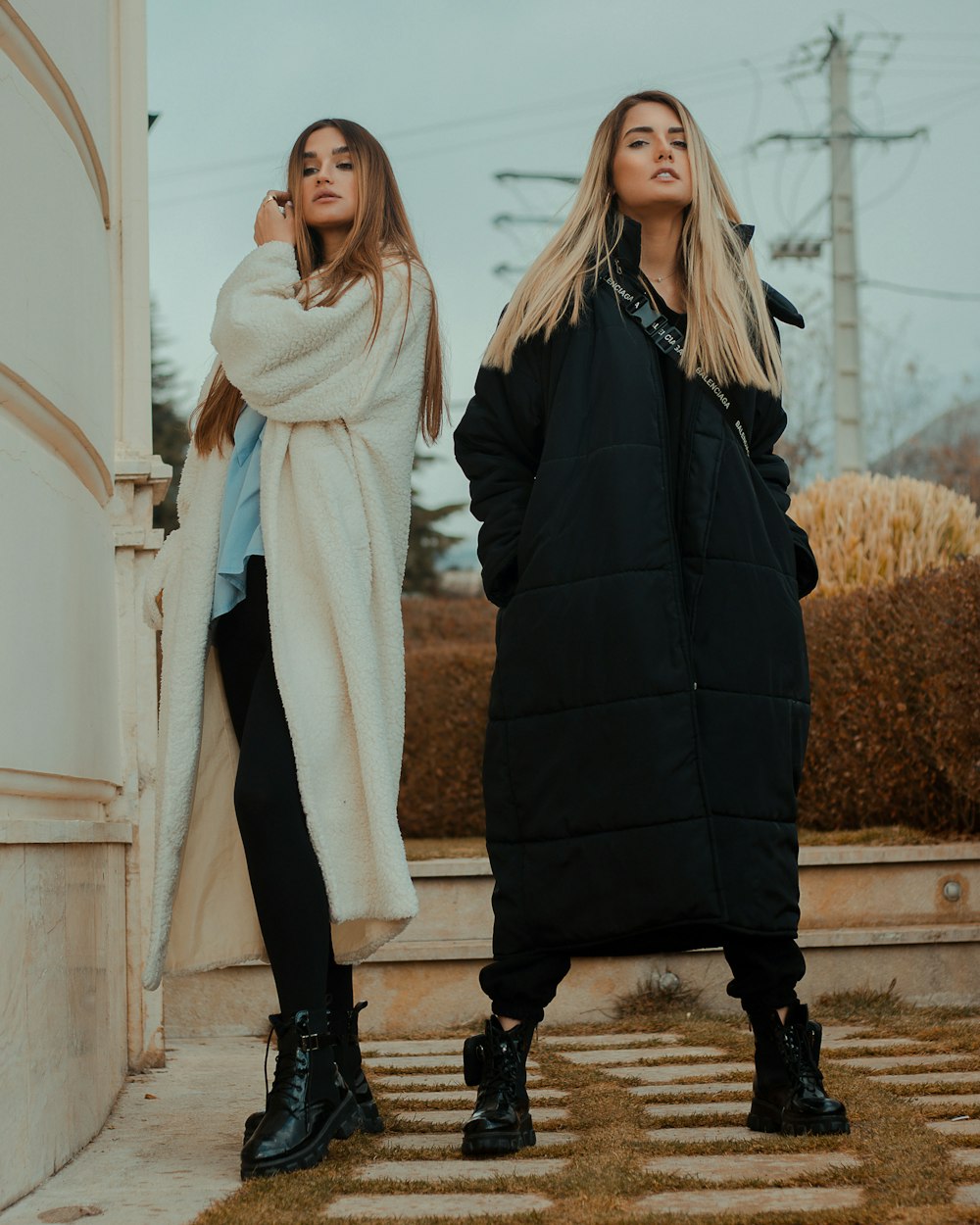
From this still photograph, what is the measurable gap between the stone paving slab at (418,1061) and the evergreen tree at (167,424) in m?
20.3

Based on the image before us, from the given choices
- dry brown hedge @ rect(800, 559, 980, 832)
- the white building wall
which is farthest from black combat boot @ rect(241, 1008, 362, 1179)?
dry brown hedge @ rect(800, 559, 980, 832)

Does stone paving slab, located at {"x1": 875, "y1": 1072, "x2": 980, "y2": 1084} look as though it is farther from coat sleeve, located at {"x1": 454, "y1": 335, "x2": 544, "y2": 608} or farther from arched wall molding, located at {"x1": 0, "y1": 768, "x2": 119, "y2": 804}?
arched wall molding, located at {"x1": 0, "y1": 768, "x2": 119, "y2": 804}

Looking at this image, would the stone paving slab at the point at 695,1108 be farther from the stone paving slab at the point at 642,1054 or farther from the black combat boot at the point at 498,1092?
the stone paving slab at the point at 642,1054

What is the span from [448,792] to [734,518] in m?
4.41

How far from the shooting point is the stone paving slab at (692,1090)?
3096 mm

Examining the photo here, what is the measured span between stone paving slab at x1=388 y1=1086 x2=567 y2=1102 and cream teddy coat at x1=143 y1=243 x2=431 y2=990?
0.46 meters

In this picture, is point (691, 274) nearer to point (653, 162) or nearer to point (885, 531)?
point (653, 162)

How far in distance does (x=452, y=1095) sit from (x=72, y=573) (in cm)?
131

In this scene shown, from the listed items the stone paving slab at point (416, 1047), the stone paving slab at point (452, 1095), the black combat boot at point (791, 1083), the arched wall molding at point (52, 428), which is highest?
the arched wall molding at point (52, 428)

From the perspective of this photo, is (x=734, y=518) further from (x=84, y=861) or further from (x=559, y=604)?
(x=84, y=861)

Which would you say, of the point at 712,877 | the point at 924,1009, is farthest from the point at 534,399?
the point at 924,1009

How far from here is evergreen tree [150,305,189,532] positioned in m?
24.6

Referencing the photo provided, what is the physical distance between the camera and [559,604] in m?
2.74

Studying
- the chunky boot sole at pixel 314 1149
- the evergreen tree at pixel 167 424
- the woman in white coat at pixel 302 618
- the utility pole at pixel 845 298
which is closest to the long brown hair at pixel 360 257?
the woman in white coat at pixel 302 618
